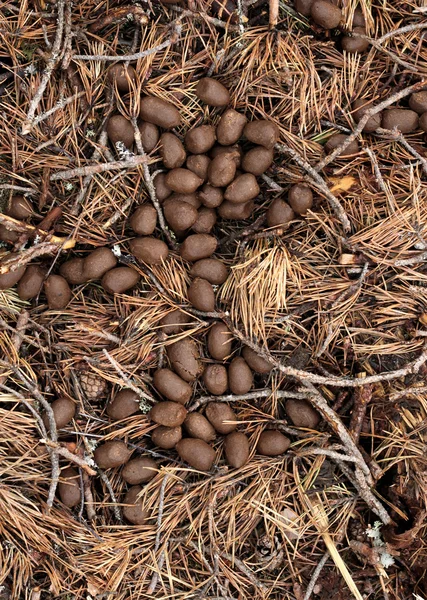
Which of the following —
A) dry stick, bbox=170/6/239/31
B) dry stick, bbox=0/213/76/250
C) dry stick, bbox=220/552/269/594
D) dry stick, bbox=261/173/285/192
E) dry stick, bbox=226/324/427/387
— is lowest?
dry stick, bbox=220/552/269/594

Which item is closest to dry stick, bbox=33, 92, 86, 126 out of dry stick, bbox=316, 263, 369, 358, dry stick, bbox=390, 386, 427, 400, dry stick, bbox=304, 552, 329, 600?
dry stick, bbox=316, 263, 369, 358

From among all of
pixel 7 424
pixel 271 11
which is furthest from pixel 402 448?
pixel 271 11

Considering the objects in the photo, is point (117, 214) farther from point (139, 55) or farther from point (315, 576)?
point (315, 576)

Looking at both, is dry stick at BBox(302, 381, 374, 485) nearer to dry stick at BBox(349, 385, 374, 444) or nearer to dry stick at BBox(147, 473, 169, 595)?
dry stick at BBox(349, 385, 374, 444)

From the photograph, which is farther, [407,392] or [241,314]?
[241,314]

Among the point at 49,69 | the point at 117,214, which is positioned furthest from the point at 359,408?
the point at 49,69
